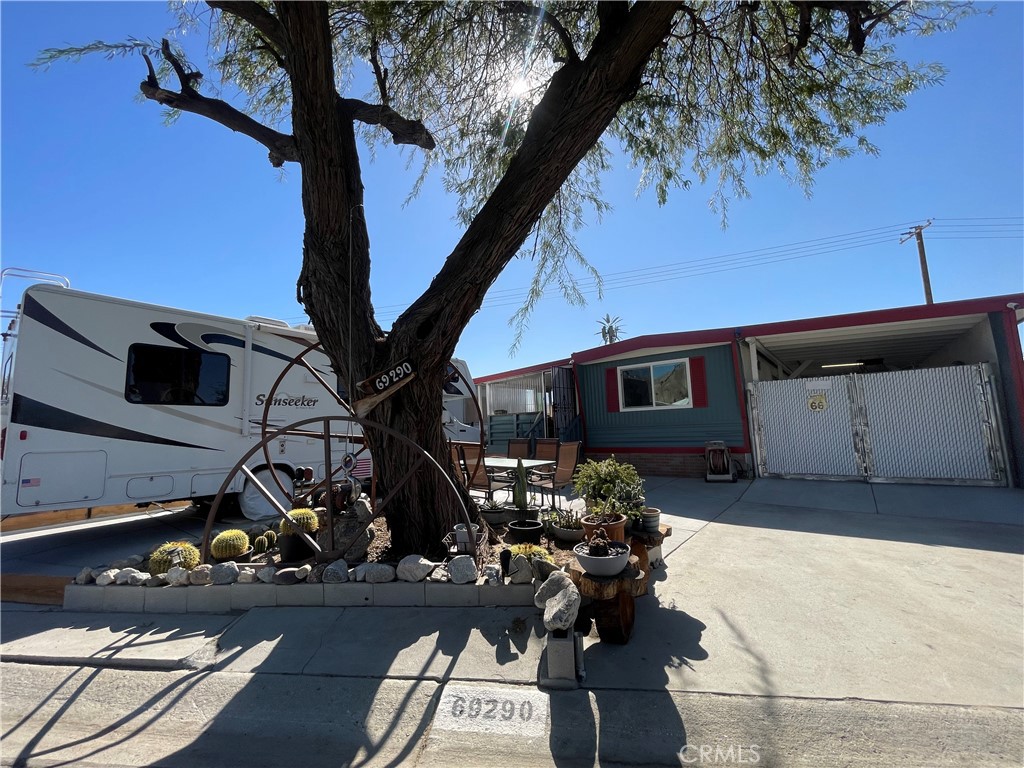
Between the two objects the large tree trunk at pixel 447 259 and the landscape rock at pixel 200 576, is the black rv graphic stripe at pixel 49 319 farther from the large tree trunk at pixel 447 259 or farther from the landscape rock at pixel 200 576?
the landscape rock at pixel 200 576

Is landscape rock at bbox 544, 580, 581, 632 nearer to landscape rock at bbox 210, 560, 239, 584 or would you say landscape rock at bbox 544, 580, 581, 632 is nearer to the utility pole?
landscape rock at bbox 210, 560, 239, 584

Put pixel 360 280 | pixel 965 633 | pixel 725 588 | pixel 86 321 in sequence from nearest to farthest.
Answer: pixel 965 633 < pixel 725 588 < pixel 360 280 < pixel 86 321

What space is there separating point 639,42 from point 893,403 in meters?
7.16

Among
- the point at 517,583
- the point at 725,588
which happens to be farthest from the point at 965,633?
the point at 517,583

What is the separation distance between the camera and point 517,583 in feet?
10.8

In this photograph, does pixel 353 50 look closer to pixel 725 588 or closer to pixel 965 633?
pixel 725 588

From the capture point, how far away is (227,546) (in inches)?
157

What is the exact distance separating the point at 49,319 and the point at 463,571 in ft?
17.8

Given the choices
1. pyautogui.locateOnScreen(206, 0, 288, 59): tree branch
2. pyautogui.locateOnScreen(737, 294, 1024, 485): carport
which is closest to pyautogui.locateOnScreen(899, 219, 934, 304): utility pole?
pyautogui.locateOnScreen(737, 294, 1024, 485): carport

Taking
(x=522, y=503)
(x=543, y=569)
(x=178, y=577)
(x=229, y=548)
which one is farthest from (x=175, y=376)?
(x=543, y=569)

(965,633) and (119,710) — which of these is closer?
(119,710)

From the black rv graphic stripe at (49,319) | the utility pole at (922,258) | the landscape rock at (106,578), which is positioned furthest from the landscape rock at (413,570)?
the utility pole at (922,258)

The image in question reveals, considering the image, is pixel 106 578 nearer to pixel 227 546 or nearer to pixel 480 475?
pixel 227 546

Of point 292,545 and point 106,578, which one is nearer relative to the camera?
point 106,578
